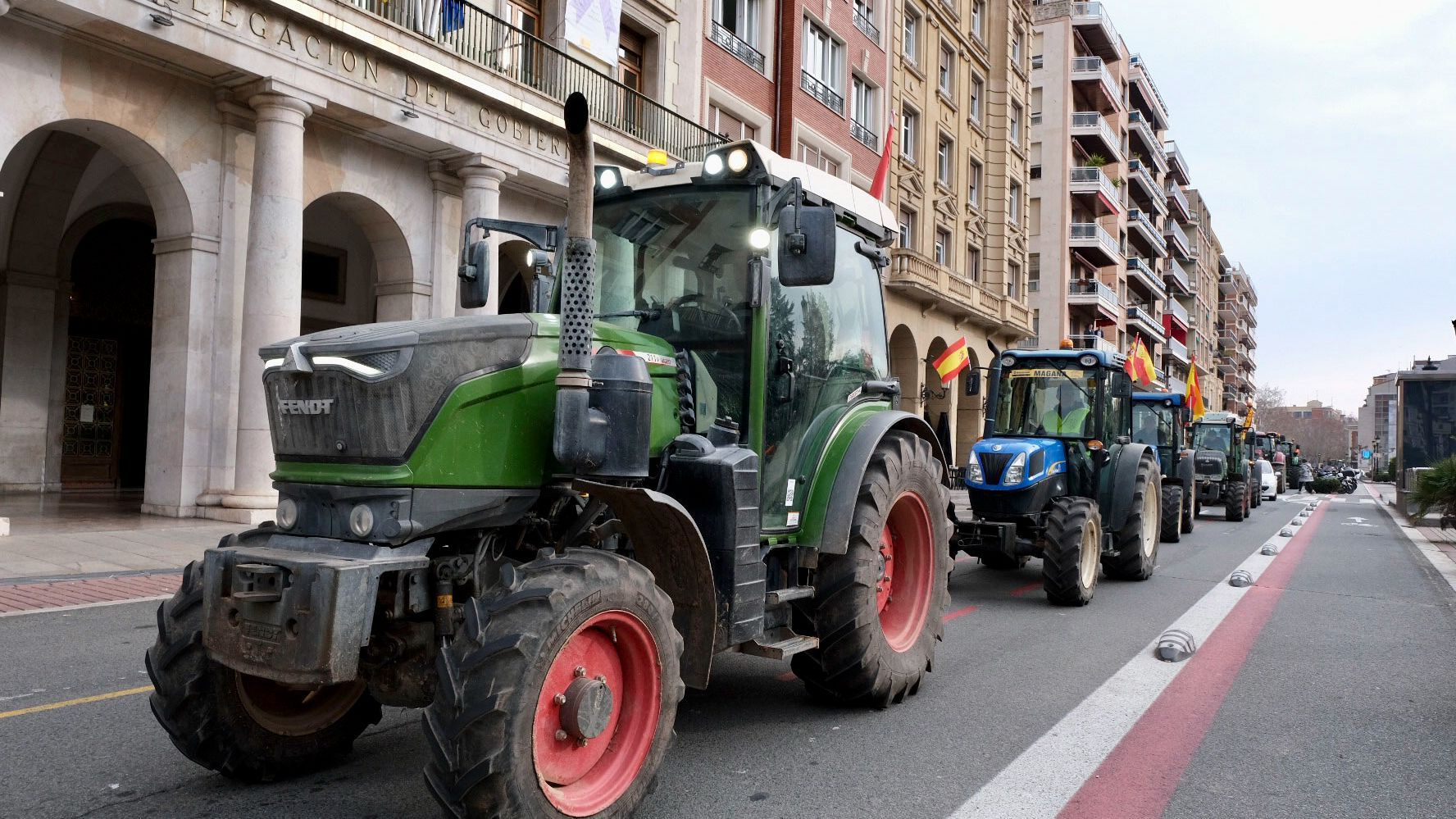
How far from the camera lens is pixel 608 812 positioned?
3.33 m

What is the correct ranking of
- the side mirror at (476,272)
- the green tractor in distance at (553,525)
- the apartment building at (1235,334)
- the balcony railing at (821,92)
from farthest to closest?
1. the apartment building at (1235,334)
2. the balcony railing at (821,92)
3. the side mirror at (476,272)
4. the green tractor in distance at (553,525)

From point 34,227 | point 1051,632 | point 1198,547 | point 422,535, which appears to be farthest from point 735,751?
point 34,227

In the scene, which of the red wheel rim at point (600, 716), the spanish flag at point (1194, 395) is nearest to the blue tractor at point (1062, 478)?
the red wheel rim at point (600, 716)

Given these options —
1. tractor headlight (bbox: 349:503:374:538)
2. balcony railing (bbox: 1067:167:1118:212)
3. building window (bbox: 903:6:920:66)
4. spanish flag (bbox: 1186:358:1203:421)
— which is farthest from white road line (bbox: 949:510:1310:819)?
balcony railing (bbox: 1067:167:1118:212)

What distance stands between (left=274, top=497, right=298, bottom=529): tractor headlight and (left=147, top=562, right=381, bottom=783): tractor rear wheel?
321mm

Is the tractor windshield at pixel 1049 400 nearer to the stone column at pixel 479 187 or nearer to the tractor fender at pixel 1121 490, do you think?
the tractor fender at pixel 1121 490

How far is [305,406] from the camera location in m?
3.44

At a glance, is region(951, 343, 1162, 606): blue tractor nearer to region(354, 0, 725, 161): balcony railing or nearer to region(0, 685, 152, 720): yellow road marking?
region(354, 0, 725, 161): balcony railing

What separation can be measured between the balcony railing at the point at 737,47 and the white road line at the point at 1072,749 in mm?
17385

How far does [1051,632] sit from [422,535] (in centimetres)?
577

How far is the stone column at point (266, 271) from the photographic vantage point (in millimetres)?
12531

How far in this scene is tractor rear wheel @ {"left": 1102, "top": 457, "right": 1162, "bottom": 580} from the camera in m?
10.6

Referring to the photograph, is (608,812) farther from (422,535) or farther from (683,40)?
(683,40)

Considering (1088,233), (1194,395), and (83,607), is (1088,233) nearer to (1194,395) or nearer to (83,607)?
(1194,395)
